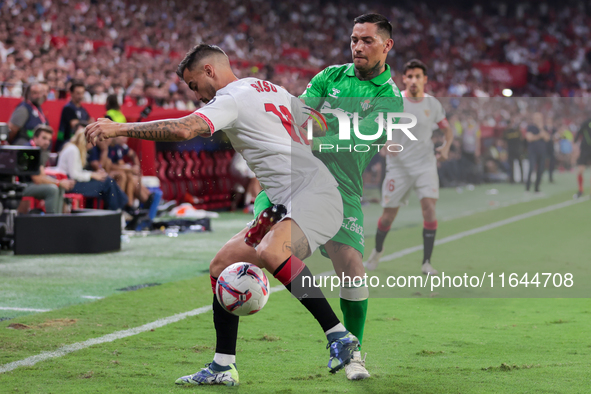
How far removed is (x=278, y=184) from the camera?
11.7 feet

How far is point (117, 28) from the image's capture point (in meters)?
21.3

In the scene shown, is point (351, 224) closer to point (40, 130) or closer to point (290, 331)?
point (290, 331)

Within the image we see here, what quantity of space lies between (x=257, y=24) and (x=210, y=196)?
56.2 ft

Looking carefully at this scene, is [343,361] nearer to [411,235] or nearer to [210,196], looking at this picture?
[411,235]

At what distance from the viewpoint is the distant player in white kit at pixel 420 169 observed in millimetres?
7195

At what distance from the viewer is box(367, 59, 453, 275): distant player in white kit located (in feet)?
23.6

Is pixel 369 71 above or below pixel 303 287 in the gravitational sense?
above

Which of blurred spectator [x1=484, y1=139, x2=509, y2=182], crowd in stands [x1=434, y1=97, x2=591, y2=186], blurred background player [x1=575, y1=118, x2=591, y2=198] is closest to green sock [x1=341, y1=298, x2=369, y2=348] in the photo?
blurred background player [x1=575, y1=118, x2=591, y2=198]

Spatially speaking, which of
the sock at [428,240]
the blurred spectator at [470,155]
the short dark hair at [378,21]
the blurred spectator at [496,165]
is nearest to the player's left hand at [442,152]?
the sock at [428,240]

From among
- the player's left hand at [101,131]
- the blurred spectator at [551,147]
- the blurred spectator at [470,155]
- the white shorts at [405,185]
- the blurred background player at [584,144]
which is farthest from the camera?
the blurred spectator at [470,155]

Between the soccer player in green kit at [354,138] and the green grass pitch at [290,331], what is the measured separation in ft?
1.44

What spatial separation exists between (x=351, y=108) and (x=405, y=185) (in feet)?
10.7

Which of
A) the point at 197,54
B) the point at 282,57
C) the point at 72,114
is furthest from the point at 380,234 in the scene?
the point at 282,57

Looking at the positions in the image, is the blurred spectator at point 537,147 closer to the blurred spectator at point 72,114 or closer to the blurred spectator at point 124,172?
the blurred spectator at point 124,172
